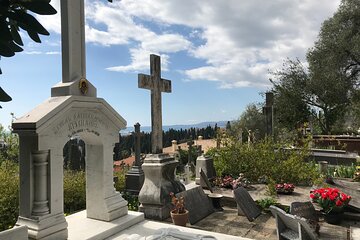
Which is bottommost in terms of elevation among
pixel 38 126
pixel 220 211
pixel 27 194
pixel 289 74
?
pixel 220 211

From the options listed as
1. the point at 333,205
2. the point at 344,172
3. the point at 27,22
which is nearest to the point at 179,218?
the point at 333,205

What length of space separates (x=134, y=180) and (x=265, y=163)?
4.31m

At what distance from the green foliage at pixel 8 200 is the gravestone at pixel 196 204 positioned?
11.4 ft

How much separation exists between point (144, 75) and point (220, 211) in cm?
376

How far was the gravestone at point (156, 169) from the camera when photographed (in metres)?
7.09

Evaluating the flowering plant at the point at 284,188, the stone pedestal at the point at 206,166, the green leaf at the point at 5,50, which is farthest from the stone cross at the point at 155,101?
the green leaf at the point at 5,50

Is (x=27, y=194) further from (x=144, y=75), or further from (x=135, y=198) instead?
(x=135, y=198)

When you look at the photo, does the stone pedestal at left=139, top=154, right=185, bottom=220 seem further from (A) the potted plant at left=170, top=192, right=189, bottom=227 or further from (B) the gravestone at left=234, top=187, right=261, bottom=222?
(B) the gravestone at left=234, top=187, right=261, bottom=222

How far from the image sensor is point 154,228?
17.0 feet

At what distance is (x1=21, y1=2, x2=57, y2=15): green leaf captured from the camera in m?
1.36

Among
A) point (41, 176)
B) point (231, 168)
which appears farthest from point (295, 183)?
point (41, 176)

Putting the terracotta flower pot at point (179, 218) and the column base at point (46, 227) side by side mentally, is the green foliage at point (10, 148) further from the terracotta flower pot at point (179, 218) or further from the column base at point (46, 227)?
the column base at point (46, 227)

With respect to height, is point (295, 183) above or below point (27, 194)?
below

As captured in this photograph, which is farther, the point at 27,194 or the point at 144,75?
the point at 144,75
